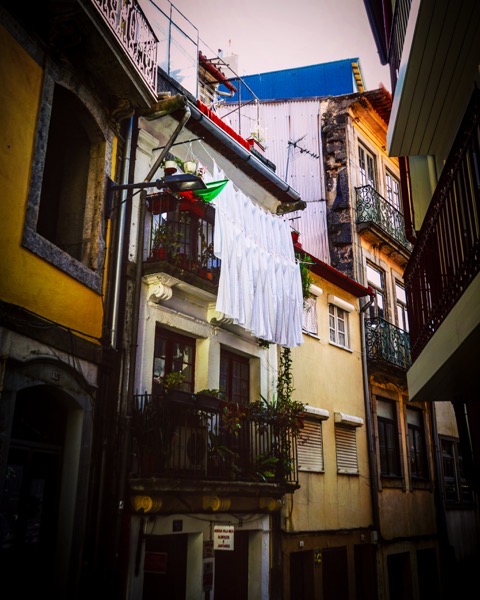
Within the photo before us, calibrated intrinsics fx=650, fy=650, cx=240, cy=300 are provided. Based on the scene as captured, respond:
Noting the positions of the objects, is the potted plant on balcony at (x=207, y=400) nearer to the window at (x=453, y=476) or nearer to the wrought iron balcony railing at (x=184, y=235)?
the wrought iron balcony railing at (x=184, y=235)

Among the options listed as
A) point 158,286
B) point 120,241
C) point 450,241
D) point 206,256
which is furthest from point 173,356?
point 450,241

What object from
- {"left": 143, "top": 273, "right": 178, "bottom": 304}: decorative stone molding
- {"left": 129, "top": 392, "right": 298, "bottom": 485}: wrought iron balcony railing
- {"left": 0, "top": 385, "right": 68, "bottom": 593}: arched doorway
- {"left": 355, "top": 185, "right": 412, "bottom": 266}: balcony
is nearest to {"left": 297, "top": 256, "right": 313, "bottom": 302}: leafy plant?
{"left": 129, "top": 392, "right": 298, "bottom": 485}: wrought iron balcony railing

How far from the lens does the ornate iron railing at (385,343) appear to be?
19141 millimetres

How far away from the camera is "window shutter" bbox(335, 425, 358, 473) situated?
55.7ft

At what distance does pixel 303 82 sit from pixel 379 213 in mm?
7083

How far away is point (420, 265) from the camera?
7977mm

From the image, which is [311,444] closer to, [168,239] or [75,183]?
[168,239]

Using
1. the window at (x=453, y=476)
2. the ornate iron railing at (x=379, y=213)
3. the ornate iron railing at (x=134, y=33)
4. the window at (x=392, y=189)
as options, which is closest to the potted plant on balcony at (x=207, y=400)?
the ornate iron railing at (x=134, y=33)

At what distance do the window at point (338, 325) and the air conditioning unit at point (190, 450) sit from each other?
7371 mm

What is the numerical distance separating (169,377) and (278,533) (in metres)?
4.72

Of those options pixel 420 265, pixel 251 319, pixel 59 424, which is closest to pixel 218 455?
pixel 251 319

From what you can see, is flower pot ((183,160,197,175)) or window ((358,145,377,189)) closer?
flower pot ((183,160,197,175))

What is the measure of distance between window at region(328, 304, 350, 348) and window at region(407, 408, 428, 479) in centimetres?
423

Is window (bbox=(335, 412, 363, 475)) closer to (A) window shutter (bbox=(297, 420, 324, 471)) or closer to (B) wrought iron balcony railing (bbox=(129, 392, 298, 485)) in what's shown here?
(A) window shutter (bbox=(297, 420, 324, 471))
